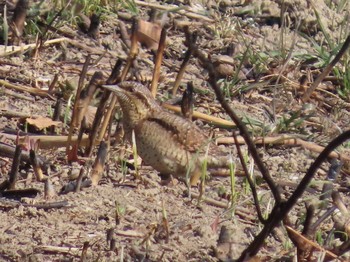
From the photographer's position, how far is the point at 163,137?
593 centimetres

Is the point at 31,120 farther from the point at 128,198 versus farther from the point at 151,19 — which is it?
the point at 151,19

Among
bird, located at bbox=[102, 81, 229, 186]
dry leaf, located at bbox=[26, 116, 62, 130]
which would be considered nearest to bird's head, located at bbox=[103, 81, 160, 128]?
bird, located at bbox=[102, 81, 229, 186]

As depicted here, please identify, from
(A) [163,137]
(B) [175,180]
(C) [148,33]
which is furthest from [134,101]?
(C) [148,33]

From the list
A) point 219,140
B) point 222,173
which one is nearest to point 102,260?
point 222,173

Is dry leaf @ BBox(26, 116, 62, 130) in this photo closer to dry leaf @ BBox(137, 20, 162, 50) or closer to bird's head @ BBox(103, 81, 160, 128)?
bird's head @ BBox(103, 81, 160, 128)

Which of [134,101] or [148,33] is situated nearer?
[134,101]

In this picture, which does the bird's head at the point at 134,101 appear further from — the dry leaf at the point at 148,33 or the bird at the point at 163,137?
the dry leaf at the point at 148,33

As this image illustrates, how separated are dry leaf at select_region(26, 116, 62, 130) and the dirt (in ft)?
0.20

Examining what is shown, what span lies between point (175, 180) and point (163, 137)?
0.26 meters

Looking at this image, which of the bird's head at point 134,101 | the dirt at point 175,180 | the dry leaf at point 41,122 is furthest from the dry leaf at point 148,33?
the dry leaf at point 41,122

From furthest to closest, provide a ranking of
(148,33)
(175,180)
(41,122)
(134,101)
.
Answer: (148,33) < (41,122) < (134,101) < (175,180)

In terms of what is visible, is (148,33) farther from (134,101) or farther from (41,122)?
(41,122)

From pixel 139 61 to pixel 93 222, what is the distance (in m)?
2.59

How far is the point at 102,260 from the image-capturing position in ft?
15.8
